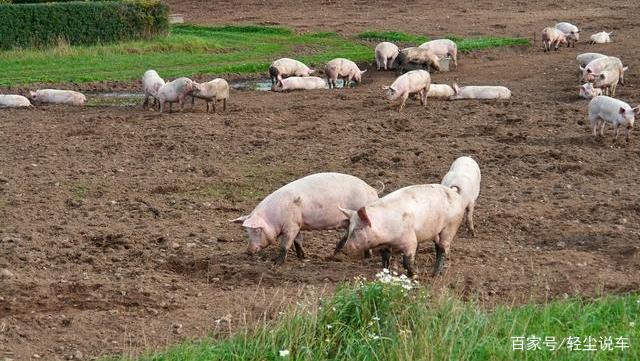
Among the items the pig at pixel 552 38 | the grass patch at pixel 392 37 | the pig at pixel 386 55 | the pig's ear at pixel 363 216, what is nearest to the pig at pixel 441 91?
the pig at pixel 386 55

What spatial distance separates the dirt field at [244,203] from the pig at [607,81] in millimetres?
269

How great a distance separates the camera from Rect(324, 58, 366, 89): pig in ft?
78.8

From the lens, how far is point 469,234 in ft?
37.6

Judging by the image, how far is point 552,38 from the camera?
94.8ft

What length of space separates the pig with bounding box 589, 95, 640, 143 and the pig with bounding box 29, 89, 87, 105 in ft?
31.7

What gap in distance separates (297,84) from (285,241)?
12.8m

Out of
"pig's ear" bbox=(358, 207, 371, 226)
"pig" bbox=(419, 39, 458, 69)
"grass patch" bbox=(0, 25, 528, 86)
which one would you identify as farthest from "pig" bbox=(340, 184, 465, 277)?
"pig" bbox=(419, 39, 458, 69)

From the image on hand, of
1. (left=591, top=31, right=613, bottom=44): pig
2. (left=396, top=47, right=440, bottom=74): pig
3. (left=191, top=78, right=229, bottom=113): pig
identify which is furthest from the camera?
(left=591, top=31, right=613, bottom=44): pig

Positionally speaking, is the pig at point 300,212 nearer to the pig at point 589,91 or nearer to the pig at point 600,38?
the pig at point 589,91

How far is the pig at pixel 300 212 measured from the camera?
414 inches

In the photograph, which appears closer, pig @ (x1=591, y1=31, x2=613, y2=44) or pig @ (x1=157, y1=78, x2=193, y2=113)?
pig @ (x1=157, y1=78, x2=193, y2=113)

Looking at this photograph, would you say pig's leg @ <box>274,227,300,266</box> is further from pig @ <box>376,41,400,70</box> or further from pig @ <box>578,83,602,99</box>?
pig @ <box>376,41,400,70</box>

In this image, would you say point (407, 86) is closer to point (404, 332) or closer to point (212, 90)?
point (212, 90)

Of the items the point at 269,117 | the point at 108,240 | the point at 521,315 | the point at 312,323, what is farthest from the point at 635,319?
the point at 269,117
